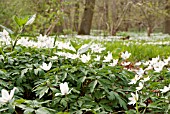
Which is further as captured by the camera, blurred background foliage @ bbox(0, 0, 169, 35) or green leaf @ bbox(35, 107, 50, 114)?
blurred background foliage @ bbox(0, 0, 169, 35)

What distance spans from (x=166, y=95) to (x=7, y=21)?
481 inches

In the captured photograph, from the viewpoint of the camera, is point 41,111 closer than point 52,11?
→ Yes

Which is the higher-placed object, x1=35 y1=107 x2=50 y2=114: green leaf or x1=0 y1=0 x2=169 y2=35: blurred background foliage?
x1=0 y1=0 x2=169 y2=35: blurred background foliage

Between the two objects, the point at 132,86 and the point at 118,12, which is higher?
the point at 118,12

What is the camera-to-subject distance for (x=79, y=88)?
2062mm

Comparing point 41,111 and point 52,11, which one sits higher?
point 52,11

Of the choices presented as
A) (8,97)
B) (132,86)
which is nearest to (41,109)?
(8,97)

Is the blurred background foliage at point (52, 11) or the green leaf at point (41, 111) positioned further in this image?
the blurred background foliage at point (52, 11)

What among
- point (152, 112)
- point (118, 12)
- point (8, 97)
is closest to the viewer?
point (8, 97)

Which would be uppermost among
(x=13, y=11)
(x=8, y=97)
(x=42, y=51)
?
(x=13, y=11)

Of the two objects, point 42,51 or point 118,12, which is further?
point 118,12

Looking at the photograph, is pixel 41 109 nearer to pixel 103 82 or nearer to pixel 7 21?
pixel 103 82

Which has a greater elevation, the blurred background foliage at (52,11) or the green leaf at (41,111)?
the blurred background foliage at (52,11)

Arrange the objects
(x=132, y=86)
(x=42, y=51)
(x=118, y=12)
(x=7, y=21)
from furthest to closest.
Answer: (x=118, y=12)
(x=7, y=21)
(x=42, y=51)
(x=132, y=86)
